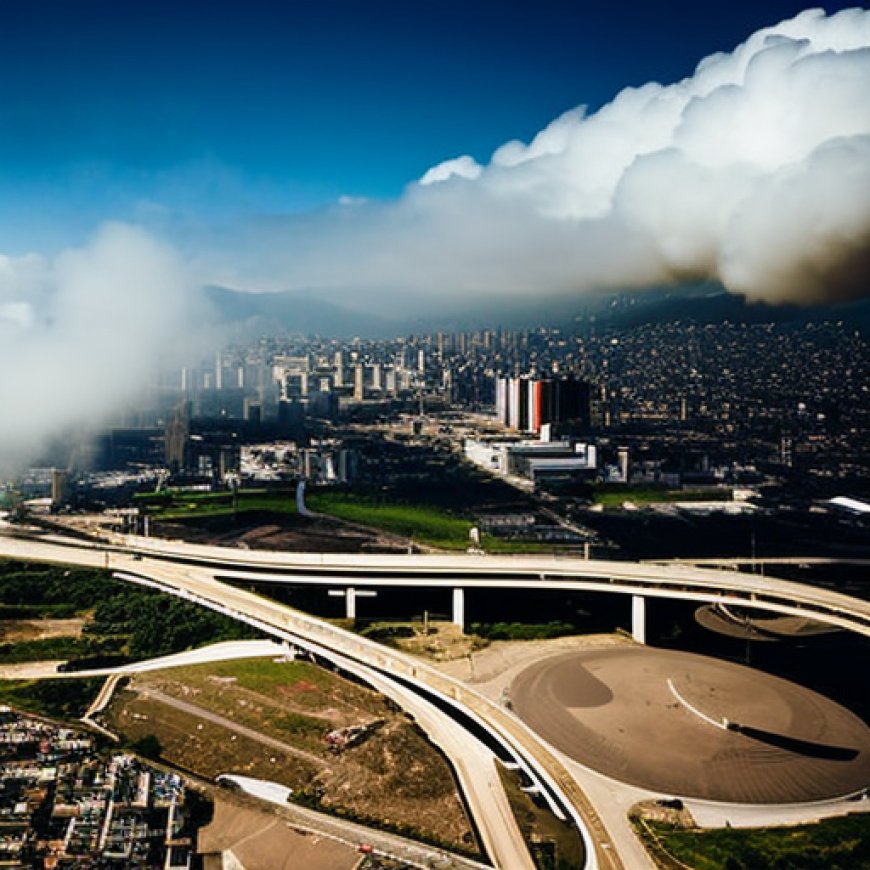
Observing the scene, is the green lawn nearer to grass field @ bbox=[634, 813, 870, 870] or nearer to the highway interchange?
the highway interchange

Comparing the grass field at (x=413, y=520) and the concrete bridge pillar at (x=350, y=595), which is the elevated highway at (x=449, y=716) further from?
the grass field at (x=413, y=520)

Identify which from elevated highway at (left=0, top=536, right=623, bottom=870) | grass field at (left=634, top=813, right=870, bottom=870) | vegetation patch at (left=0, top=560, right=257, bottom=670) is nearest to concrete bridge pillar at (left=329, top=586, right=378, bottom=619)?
elevated highway at (left=0, top=536, right=623, bottom=870)

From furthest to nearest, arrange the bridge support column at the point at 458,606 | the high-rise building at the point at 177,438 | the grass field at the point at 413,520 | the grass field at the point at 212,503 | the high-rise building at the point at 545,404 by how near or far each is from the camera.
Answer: the high-rise building at the point at 545,404 < the high-rise building at the point at 177,438 < the grass field at the point at 212,503 < the grass field at the point at 413,520 < the bridge support column at the point at 458,606

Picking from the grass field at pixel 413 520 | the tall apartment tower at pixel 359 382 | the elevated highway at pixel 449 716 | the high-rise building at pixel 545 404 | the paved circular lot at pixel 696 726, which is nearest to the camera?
the elevated highway at pixel 449 716

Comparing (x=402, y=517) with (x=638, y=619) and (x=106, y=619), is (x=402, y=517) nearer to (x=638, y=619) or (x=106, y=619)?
(x=106, y=619)

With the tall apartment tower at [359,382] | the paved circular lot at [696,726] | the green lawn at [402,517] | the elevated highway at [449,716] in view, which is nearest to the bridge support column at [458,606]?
the elevated highway at [449,716]

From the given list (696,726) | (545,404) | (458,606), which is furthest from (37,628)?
(545,404)
